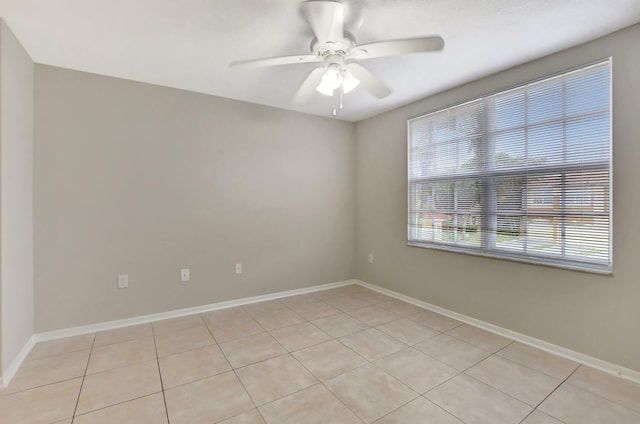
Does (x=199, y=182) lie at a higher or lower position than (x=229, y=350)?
higher

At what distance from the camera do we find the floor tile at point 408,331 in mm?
2557

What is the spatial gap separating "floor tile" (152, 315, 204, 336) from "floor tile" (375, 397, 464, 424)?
79.0 inches

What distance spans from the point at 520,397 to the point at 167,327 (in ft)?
9.50

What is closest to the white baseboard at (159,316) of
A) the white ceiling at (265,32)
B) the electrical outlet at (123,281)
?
the electrical outlet at (123,281)

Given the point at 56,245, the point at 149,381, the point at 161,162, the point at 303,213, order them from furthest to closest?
1. the point at 303,213
2. the point at 161,162
3. the point at 56,245
4. the point at 149,381

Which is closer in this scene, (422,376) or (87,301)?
(422,376)

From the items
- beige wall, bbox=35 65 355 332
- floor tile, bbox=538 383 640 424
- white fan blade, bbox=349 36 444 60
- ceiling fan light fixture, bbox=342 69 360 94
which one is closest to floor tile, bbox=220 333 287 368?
beige wall, bbox=35 65 355 332

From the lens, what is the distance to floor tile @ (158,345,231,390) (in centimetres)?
195

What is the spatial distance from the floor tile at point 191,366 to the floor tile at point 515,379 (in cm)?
183

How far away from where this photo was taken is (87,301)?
8.65ft

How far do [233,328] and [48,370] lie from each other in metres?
1.31

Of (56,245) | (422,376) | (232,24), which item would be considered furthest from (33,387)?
(232,24)

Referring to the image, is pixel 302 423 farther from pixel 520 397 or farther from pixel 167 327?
pixel 167 327

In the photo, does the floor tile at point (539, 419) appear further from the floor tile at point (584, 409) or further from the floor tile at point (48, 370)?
the floor tile at point (48, 370)
